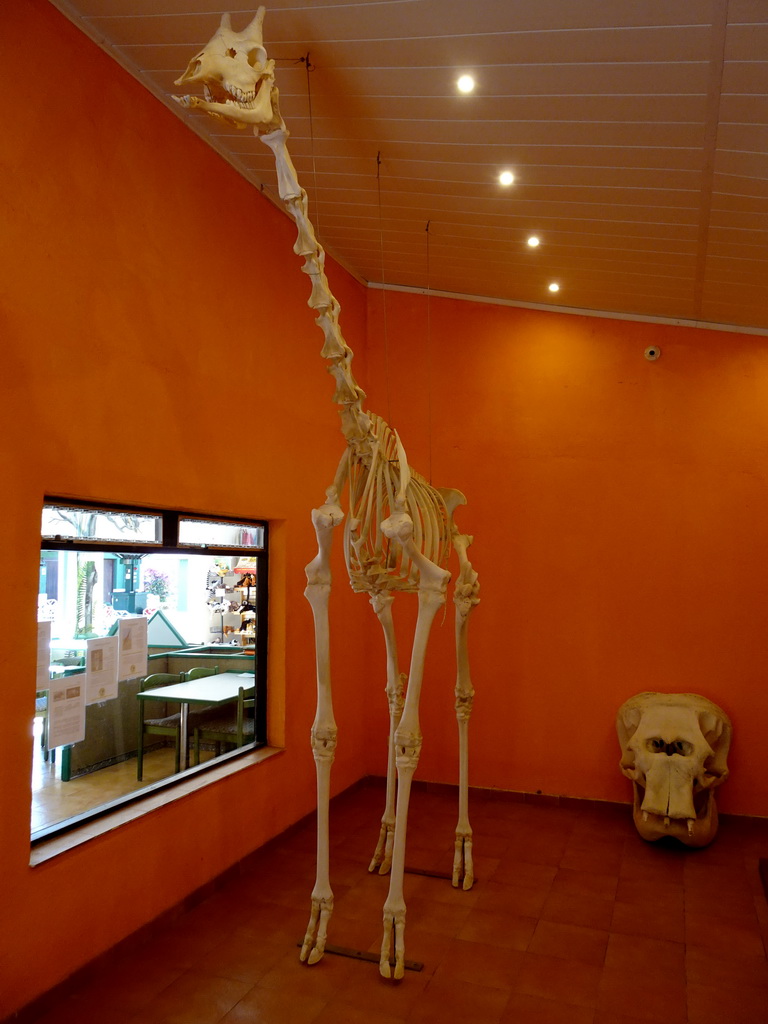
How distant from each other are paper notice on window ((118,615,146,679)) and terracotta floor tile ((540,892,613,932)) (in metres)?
2.41

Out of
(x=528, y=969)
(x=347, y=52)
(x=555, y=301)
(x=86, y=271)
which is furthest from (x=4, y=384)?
(x=555, y=301)

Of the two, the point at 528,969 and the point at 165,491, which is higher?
the point at 165,491

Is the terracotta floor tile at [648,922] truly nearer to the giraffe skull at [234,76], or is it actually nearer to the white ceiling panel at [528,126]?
the white ceiling panel at [528,126]

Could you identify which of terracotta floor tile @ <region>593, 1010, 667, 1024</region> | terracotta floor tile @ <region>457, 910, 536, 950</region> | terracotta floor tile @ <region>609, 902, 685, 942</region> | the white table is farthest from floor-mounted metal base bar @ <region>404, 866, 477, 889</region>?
the white table

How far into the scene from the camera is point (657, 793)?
474 cm

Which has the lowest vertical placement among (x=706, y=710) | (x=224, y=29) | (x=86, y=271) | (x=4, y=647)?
(x=706, y=710)

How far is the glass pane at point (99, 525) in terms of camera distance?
3373 millimetres

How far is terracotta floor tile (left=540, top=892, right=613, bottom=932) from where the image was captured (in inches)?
159

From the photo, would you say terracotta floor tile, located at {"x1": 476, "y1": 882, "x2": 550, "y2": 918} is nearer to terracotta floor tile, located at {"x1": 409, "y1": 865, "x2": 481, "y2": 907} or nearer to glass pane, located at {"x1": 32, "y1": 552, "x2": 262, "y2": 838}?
terracotta floor tile, located at {"x1": 409, "y1": 865, "x2": 481, "y2": 907}

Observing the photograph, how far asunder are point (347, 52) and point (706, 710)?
4.33 metres

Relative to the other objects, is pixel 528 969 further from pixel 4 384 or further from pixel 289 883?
pixel 4 384

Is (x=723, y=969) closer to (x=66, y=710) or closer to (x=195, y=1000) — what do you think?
(x=195, y=1000)

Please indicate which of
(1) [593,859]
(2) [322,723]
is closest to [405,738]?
(2) [322,723]

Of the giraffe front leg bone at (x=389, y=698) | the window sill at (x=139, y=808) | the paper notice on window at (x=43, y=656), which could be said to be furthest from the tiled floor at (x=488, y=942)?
the paper notice on window at (x=43, y=656)
